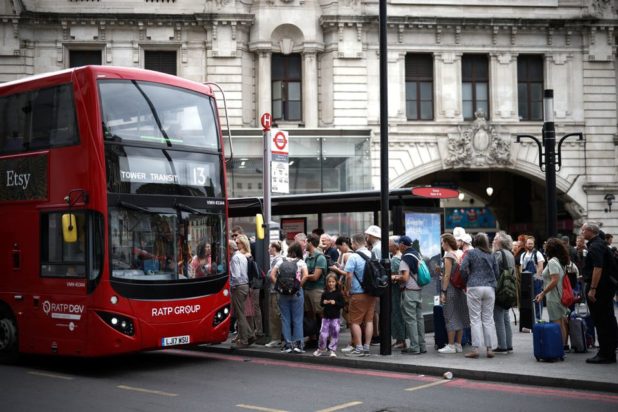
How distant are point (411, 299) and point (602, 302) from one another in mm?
3021

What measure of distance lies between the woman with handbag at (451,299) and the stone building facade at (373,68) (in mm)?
16359

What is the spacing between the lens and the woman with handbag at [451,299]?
509 inches

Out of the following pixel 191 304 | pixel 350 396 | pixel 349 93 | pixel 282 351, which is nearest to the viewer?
pixel 350 396

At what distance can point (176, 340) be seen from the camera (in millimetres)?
11984

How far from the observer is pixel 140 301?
455 inches

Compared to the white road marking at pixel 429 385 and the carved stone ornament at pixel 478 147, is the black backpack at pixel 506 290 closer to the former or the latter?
the white road marking at pixel 429 385

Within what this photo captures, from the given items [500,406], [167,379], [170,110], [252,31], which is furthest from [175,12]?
[500,406]

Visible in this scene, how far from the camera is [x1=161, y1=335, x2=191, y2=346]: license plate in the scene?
11844mm

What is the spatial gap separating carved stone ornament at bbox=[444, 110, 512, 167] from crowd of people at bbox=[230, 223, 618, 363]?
15805 millimetres

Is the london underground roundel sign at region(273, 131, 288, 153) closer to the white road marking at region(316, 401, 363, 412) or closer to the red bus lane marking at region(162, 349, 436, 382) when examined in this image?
the red bus lane marking at region(162, 349, 436, 382)

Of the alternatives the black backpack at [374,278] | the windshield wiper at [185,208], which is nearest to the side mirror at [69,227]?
the windshield wiper at [185,208]

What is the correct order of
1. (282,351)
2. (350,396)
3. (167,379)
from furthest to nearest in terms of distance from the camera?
(282,351) < (167,379) < (350,396)

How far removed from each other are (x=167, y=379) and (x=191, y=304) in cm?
129

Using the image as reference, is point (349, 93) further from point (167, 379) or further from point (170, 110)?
point (167, 379)
